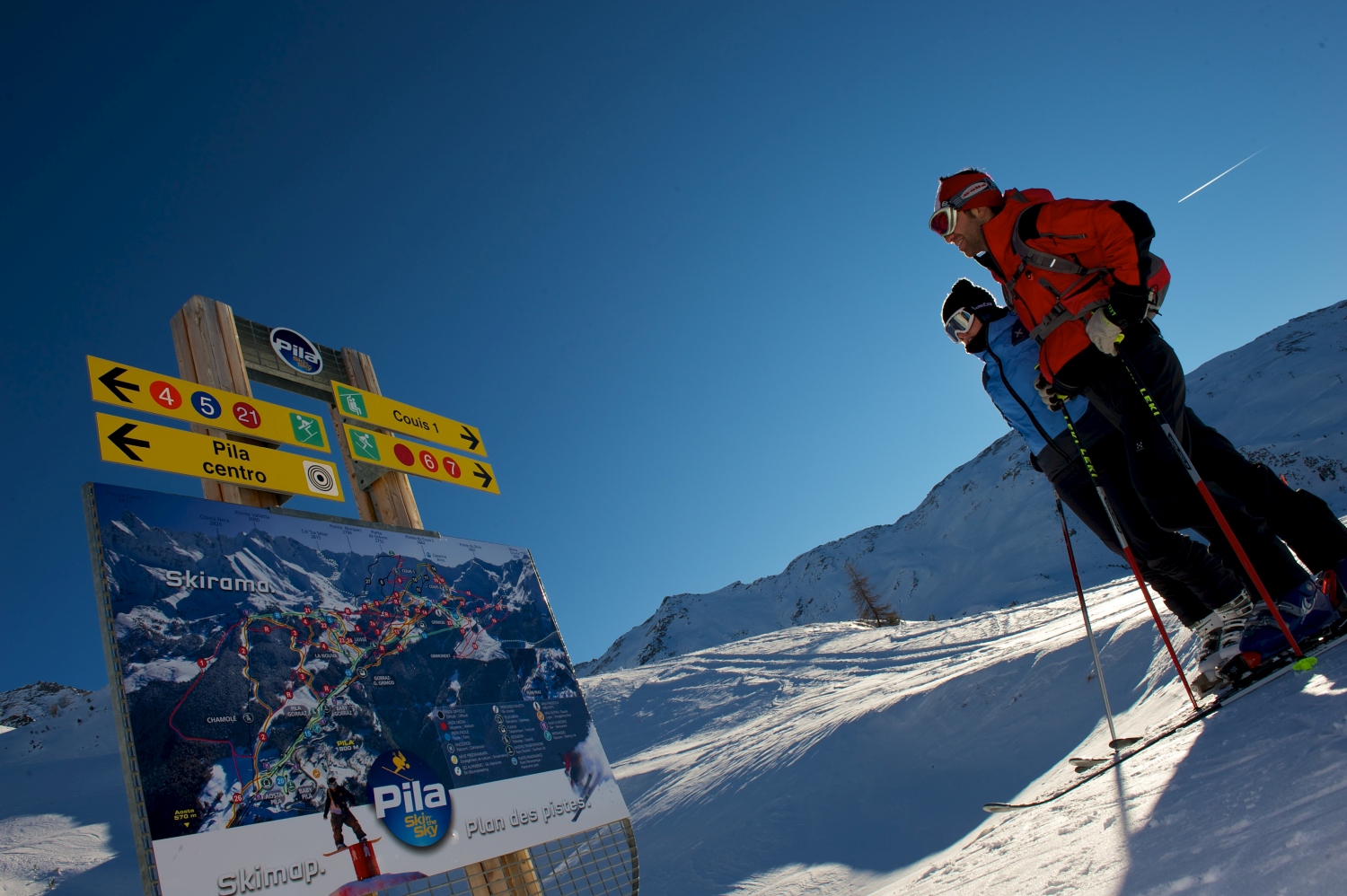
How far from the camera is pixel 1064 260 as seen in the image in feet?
10.3

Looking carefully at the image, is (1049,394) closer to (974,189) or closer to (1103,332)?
(1103,332)

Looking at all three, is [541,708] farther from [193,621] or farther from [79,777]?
[79,777]

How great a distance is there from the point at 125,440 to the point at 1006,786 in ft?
18.4

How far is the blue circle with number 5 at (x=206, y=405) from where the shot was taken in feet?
12.0

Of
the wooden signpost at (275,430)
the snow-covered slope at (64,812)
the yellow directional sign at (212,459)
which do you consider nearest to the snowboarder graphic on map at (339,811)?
the wooden signpost at (275,430)

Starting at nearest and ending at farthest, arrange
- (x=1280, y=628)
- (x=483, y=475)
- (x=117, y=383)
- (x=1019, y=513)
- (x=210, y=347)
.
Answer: (x=1280, y=628) → (x=117, y=383) → (x=210, y=347) → (x=483, y=475) → (x=1019, y=513)

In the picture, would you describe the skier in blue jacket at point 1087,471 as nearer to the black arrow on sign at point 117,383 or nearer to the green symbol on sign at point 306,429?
the green symbol on sign at point 306,429

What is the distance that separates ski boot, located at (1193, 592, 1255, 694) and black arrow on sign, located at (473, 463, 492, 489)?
Result: 450cm

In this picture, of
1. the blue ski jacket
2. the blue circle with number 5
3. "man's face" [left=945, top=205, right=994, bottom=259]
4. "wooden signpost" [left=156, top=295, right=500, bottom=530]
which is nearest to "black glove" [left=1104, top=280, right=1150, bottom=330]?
the blue ski jacket

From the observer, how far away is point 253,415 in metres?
3.85

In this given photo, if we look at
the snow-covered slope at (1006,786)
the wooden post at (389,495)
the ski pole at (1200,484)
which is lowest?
the snow-covered slope at (1006,786)

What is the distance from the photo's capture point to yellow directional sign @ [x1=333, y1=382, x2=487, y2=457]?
4.68 metres

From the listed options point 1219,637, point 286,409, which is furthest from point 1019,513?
point 286,409

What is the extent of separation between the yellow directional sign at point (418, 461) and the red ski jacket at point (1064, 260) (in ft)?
12.5
